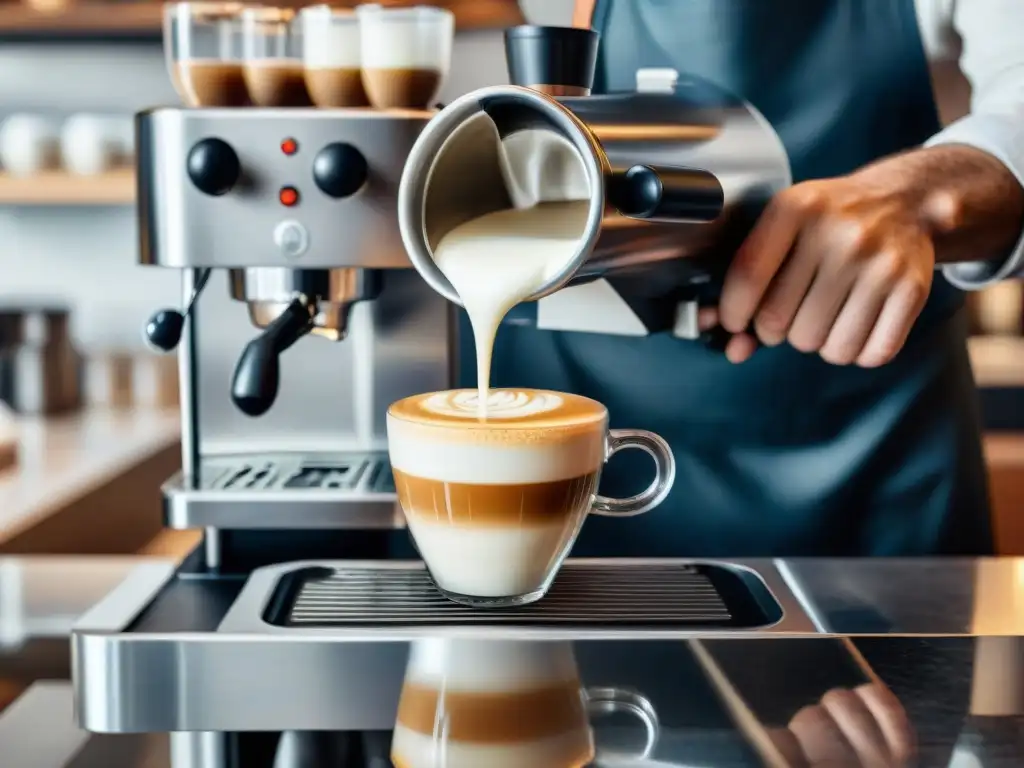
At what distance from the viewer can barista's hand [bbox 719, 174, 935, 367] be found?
0.69 metres

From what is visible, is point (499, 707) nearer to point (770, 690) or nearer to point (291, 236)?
point (770, 690)

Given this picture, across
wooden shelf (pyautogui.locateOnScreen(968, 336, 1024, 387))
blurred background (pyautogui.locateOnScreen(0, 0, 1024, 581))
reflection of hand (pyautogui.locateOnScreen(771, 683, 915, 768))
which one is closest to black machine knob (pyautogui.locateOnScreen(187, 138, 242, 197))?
reflection of hand (pyautogui.locateOnScreen(771, 683, 915, 768))

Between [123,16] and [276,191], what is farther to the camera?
[123,16]

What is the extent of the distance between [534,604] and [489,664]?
0.07 metres

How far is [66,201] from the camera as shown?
2.19 metres

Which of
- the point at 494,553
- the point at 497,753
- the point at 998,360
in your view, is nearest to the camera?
the point at 497,753

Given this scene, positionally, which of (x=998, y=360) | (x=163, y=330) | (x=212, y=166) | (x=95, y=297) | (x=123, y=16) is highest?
(x=123, y=16)

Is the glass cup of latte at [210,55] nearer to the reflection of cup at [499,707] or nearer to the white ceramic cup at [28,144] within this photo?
the reflection of cup at [499,707]

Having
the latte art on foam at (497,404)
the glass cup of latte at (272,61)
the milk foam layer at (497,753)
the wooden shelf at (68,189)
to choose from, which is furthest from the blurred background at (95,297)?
the milk foam layer at (497,753)

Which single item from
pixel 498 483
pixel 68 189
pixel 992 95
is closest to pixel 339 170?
pixel 498 483

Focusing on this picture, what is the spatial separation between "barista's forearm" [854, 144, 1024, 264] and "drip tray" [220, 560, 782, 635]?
26cm

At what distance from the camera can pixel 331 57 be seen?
784 mm

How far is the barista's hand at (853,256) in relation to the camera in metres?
0.69

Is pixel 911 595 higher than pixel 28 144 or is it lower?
lower
